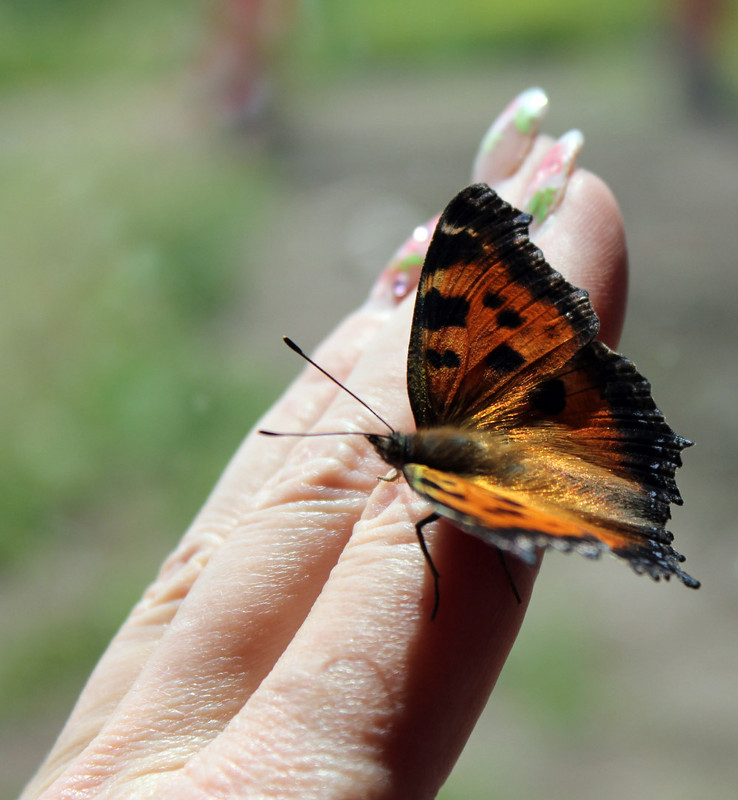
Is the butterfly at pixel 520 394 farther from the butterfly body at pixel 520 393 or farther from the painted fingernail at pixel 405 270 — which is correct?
the painted fingernail at pixel 405 270

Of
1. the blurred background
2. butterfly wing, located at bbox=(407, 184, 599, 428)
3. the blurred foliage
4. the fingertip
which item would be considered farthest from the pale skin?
the blurred foliage

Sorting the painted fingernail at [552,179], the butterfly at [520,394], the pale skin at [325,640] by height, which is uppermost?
the painted fingernail at [552,179]

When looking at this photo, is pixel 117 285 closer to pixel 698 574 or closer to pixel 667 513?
pixel 698 574

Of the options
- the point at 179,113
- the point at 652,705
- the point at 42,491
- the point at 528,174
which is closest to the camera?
the point at 528,174

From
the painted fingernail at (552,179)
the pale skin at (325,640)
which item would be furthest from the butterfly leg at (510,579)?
the painted fingernail at (552,179)

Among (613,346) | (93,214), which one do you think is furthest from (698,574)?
(93,214)
